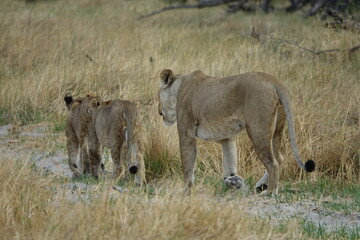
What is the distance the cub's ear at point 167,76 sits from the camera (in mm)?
6258

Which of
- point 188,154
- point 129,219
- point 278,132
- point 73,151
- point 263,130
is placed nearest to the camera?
point 129,219

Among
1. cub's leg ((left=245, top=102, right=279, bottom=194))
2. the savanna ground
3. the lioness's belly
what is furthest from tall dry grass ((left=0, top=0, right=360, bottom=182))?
cub's leg ((left=245, top=102, right=279, bottom=194))

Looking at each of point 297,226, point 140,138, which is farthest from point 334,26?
point 297,226

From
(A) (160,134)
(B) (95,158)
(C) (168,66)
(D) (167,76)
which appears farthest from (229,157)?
(C) (168,66)

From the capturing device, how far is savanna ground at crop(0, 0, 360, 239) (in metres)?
4.07

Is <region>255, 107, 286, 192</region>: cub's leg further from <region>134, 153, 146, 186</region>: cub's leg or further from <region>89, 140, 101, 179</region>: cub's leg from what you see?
<region>89, 140, 101, 179</region>: cub's leg

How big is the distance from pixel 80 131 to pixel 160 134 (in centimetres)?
77

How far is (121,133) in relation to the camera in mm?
6098

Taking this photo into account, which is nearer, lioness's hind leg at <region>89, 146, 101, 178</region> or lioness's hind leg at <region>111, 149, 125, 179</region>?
lioness's hind leg at <region>111, 149, 125, 179</region>

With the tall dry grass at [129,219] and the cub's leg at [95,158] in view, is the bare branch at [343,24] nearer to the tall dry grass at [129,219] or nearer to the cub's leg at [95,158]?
the cub's leg at [95,158]

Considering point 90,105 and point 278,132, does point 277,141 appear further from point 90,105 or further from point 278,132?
point 90,105

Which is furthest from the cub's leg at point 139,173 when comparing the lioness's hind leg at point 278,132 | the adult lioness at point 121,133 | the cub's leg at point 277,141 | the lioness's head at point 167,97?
the lioness's hind leg at point 278,132

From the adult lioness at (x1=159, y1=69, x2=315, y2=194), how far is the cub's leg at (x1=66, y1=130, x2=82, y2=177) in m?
0.94

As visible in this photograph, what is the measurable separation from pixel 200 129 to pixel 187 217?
75.3 inches
